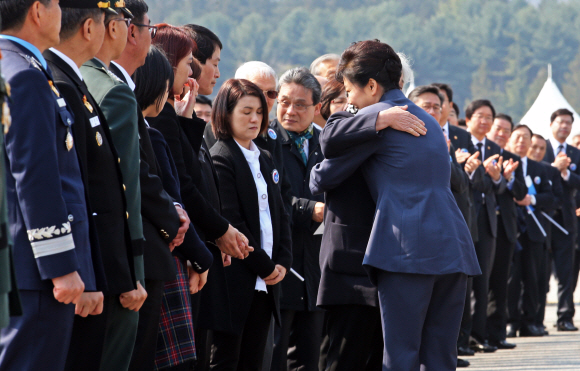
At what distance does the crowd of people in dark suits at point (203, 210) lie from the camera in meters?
2.37

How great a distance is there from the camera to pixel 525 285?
8.91 metres

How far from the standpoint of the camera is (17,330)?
234 cm

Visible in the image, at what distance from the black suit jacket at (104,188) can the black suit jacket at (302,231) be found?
1.94 m

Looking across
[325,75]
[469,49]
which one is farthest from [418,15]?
[325,75]

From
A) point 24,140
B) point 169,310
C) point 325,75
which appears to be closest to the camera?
point 24,140

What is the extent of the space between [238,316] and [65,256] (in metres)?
1.54

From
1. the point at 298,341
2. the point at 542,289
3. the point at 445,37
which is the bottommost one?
the point at 542,289

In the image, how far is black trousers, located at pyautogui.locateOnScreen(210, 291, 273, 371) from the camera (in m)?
3.80

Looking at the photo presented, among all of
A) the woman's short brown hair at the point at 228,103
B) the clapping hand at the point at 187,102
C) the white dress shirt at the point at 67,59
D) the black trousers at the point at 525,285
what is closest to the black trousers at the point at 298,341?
the woman's short brown hair at the point at 228,103

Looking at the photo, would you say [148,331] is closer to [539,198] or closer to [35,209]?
[35,209]

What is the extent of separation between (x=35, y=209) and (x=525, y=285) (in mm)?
7339

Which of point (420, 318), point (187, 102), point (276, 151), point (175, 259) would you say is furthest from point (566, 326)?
point (175, 259)

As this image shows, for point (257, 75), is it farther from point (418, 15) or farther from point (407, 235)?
point (418, 15)

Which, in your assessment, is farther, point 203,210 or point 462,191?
point 462,191
